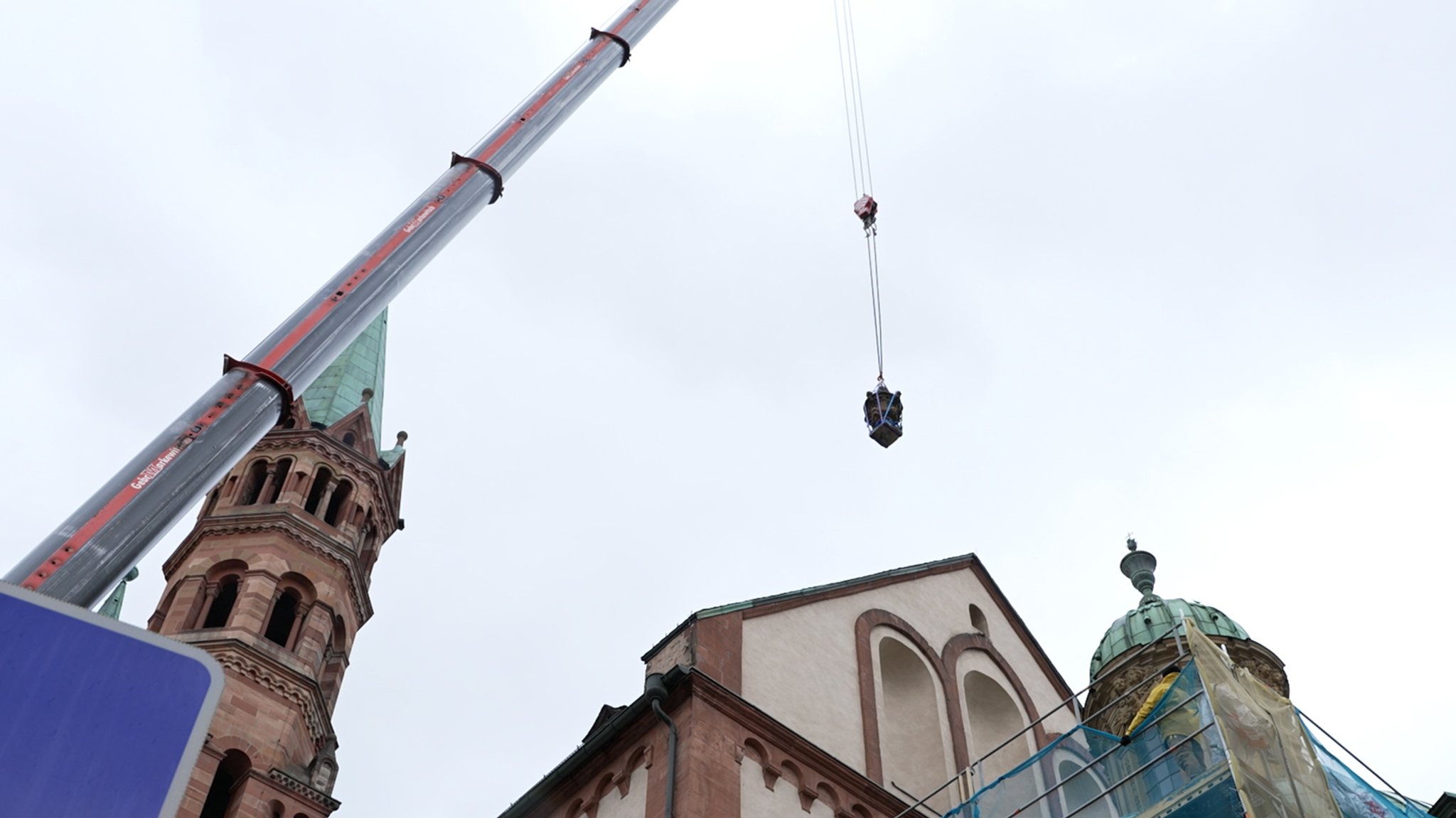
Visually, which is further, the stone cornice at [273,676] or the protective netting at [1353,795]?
the stone cornice at [273,676]

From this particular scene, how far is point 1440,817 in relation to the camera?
15969mm

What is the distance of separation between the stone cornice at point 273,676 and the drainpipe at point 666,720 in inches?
746

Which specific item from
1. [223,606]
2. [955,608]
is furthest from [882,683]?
[223,606]

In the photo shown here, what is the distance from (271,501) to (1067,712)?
80.5 ft

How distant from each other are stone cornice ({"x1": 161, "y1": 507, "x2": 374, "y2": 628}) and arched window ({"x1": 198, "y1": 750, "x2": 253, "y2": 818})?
7602 millimetres

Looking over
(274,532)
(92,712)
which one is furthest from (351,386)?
(92,712)

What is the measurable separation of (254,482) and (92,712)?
1476 inches

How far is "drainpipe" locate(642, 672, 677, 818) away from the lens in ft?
49.4

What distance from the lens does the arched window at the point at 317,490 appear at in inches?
1513

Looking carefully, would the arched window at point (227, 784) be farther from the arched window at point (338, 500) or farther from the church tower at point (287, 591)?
the arched window at point (338, 500)

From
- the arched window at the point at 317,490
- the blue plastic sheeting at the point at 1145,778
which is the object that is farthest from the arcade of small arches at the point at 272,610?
the blue plastic sheeting at the point at 1145,778

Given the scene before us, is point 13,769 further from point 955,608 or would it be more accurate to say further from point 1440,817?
point 955,608

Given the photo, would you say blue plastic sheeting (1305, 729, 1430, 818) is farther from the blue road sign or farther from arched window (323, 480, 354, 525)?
arched window (323, 480, 354, 525)

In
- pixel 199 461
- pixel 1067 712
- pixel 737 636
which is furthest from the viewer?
pixel 1067 712
